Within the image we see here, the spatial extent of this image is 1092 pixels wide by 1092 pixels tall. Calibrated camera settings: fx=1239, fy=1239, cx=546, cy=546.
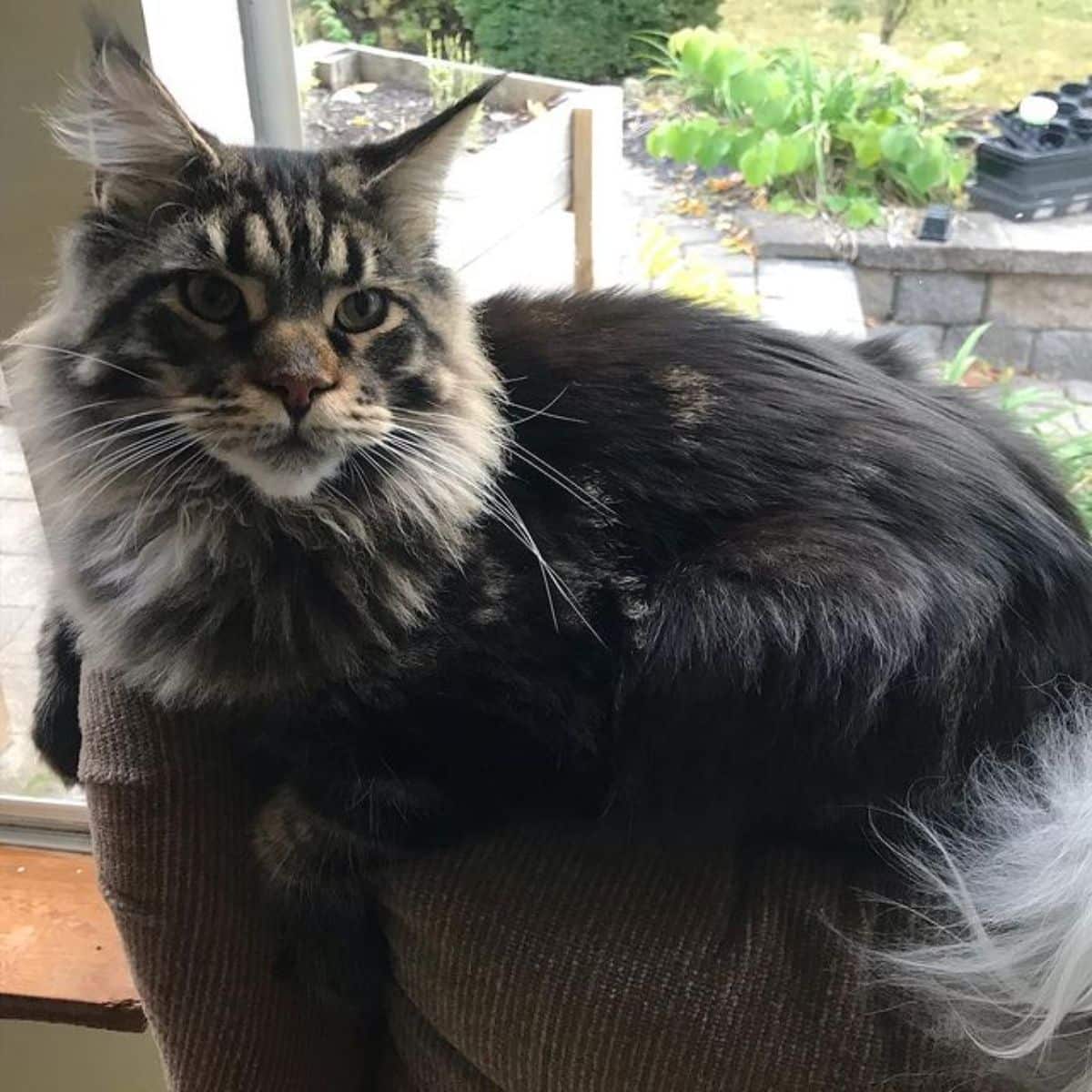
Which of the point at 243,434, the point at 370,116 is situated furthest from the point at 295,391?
the point at 370,116

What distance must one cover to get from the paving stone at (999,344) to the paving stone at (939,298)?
17 millimetres

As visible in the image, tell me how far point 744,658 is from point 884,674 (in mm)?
110

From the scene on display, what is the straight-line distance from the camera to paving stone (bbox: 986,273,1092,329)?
135 centimetres

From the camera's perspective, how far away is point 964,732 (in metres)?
1.02

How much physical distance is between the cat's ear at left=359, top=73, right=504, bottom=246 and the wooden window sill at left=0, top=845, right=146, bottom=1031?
87cm

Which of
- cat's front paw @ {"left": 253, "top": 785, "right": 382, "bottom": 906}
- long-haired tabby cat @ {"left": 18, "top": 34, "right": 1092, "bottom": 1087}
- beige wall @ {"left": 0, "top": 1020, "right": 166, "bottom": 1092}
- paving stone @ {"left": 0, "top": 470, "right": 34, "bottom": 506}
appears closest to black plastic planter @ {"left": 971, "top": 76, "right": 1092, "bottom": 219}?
long-haired tabby cat @ {"left": 18, "top": 34, "right": 1092, "bottom": 1087}

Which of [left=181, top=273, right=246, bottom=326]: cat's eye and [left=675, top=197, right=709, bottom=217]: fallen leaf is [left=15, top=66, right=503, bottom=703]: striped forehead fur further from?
[left=675, top=197, right=709, bottom=217]: fallen leaf

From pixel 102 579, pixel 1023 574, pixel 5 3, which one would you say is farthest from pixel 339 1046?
pixel 5 3

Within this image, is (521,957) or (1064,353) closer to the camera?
(521,957)

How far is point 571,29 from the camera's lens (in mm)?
1383

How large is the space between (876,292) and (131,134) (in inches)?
33.7

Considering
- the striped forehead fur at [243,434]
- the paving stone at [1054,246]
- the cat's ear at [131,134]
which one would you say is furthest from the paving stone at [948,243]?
the cat's ear at [131,134]

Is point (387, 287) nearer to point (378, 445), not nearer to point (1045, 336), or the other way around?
point (378, 445)

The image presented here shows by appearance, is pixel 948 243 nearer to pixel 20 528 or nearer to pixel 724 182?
pixel 724 182
